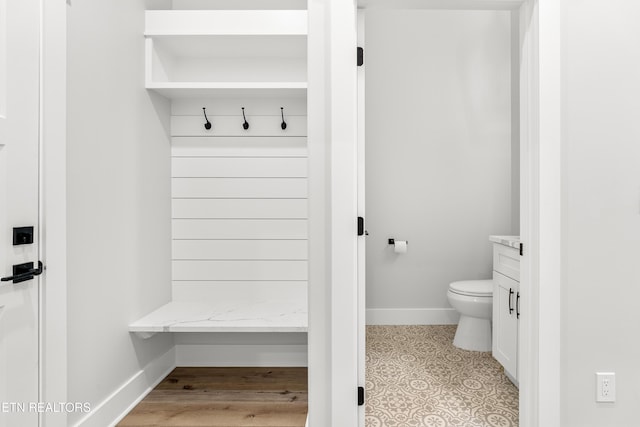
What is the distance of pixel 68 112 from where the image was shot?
1.63 meters

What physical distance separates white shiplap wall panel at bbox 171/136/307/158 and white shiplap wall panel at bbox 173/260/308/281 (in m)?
0.73

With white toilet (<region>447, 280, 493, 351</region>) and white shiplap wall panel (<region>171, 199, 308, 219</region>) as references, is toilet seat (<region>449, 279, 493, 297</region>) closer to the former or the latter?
white toilet (<region>447, 280, 493, 351</region>)

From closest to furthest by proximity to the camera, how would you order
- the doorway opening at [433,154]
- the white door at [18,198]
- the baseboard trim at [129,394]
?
1. the white door at [18,198]
2. the baseboard trim at [129,394]
3. the doorway opening at [433,154]

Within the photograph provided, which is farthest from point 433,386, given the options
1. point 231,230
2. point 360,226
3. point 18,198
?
point 18,198

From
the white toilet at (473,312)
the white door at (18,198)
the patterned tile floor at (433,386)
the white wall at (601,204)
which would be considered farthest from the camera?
the white toilet at (473,312)

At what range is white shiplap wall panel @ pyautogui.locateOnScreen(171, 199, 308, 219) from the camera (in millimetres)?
2564

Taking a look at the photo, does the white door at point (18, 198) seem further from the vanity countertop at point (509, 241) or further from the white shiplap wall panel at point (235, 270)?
the vanity countertop at point (509, 241)

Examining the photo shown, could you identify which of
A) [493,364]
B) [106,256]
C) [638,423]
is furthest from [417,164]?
[106,256]

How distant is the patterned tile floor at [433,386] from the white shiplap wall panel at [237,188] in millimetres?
1317

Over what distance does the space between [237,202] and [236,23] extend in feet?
3.59

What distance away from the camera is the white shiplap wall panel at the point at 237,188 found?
2.56 m

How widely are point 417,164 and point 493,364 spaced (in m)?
1.72

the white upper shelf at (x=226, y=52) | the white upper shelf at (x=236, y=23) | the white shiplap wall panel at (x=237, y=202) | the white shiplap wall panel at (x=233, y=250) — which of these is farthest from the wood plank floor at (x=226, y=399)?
the white upper shelf at (x=236, y=23)

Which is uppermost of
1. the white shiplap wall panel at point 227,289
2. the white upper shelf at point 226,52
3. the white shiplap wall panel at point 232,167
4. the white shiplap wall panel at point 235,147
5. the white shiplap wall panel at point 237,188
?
the white upper shelf at point 226,52
